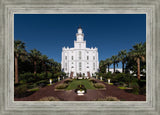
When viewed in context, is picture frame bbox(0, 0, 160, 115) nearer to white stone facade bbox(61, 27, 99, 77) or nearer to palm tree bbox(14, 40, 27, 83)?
palm tree bbox(14, 40, 27, 83)

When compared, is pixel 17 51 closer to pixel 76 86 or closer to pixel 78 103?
pixel 76 86

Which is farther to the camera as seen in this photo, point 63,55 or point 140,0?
point 63,55

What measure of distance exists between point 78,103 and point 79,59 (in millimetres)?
38591

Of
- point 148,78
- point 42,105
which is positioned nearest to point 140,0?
point 148,78

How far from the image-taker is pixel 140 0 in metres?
5.42

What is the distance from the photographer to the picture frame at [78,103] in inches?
209

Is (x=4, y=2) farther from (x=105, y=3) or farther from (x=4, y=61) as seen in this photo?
(x=105, y=3)

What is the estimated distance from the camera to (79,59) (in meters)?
44.1

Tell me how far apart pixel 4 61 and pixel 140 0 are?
26.6 feet

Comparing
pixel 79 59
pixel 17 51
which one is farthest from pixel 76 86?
pixel 79 59

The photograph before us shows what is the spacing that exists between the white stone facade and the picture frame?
38.3 meters

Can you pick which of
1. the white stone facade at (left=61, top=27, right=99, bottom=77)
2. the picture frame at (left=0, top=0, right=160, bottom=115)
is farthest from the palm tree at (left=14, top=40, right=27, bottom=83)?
the white stone facade at (left=61, top=27, right=99, bottom=77)

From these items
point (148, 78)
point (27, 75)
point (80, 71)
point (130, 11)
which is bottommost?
point (80, 71)

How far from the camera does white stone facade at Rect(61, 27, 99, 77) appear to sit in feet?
144
